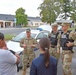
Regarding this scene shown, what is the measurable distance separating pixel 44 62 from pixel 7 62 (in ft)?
2.48

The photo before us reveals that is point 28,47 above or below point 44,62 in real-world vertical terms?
below

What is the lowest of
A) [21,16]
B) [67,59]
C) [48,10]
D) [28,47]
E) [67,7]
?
[67,59]

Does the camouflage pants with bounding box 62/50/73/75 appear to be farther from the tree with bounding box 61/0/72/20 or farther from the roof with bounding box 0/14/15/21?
the roof with bounding box 0/14/15/21

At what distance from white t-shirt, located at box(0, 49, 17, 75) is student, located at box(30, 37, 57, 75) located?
0.53 metres

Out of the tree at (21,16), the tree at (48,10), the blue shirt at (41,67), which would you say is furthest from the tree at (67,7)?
the blue shirt at (41,67)

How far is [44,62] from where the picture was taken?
3.81 metres

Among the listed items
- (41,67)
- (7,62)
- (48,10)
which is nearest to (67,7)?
(48,10)

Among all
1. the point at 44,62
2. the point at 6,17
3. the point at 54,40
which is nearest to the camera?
the point at 44,62

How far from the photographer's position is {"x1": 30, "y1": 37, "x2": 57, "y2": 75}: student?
377 centimetres

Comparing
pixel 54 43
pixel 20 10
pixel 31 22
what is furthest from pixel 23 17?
pixel 54 43

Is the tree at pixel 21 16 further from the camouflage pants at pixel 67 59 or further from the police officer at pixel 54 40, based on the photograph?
the camouflage pants at pixel 67 59

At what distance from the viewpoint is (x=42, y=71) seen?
153 inches

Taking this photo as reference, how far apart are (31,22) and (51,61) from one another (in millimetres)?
112534

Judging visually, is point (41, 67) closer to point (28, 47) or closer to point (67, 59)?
point (67, 59)
